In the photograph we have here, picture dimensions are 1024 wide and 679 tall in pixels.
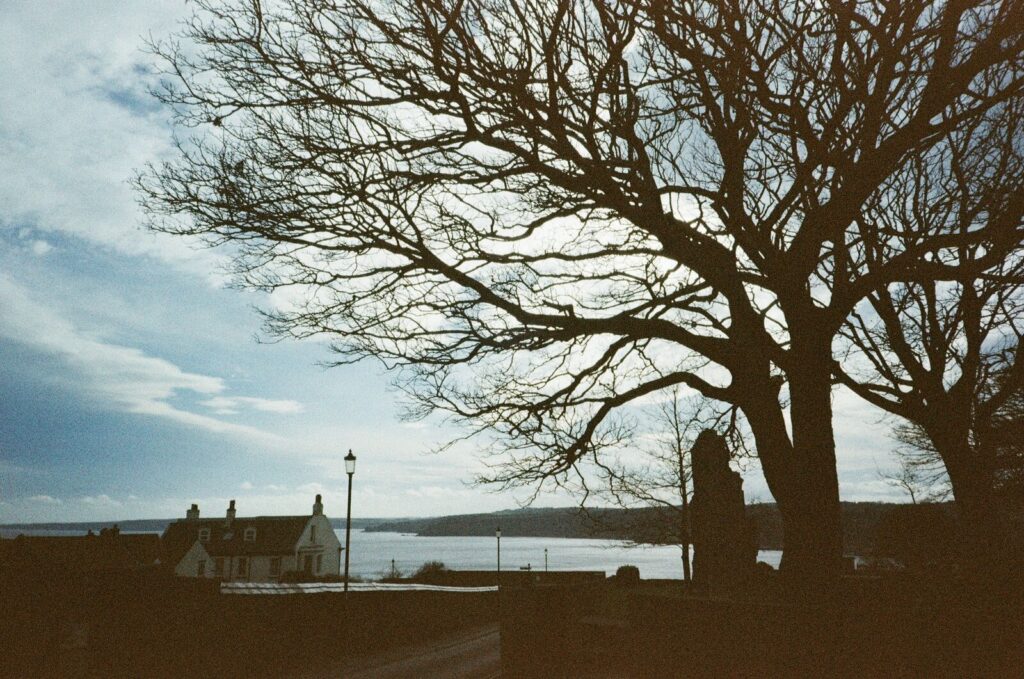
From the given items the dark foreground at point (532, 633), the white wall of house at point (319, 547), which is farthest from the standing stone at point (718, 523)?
the white wall of house at point (319, 547)

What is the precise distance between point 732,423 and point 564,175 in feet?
23.6

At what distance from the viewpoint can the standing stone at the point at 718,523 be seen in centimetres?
1263

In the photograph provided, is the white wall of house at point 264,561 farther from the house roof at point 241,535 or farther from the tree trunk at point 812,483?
the tree trunk at point 812,483

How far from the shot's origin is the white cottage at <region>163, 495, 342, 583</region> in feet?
185

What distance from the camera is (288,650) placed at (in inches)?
514

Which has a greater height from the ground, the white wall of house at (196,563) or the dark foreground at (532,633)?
the dark foreground at (532,633)

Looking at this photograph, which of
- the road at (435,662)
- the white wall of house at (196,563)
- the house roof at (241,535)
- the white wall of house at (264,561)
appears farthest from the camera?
the house roof at (241,535)

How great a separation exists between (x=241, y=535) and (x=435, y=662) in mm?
53070

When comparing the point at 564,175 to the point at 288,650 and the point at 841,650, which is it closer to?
the point at 841,650

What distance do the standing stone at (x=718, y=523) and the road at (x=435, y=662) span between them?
175 inches

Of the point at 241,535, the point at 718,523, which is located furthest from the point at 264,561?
the point at 718,523

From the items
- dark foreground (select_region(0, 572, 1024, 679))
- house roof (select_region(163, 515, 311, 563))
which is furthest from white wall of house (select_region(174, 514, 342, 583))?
dark foreground (select_region(0, 572, 1024, 679))

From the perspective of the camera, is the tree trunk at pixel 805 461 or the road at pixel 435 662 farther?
the road at pixel 435 662

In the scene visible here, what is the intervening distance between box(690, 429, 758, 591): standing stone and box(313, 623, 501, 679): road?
4444mm
